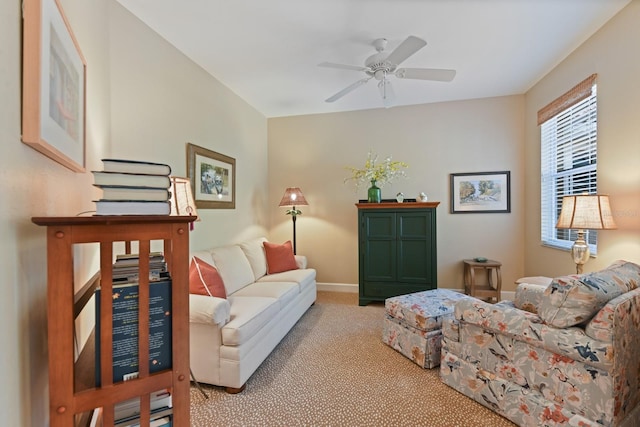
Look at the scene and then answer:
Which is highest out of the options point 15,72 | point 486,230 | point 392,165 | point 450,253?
point 392,165

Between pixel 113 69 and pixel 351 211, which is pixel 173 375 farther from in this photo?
pixel 351 211

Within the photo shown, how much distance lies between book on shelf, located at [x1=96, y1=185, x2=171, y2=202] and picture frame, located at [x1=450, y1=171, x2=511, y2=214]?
12.9 feet

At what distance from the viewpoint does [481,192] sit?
4027mm

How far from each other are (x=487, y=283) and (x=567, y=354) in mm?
2772

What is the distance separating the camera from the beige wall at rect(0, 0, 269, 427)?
765mm

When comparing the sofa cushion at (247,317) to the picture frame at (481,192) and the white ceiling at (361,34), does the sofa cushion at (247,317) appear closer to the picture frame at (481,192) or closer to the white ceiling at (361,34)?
the white ceiling at (361,34)

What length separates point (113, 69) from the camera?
208 cm

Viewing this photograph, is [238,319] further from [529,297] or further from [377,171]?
[377,171]

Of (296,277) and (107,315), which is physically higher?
(107,315)

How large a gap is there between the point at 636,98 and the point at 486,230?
2.18 metres

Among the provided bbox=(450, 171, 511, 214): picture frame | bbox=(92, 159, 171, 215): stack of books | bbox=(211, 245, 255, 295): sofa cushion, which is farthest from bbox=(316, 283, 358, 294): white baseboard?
bbox=(92, 159, 171, 215): stack of books

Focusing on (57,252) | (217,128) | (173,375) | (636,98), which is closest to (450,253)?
(636,98)

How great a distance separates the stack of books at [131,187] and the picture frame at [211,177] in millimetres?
1983

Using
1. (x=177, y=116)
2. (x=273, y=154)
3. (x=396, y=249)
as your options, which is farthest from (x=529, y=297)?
(x=273, y=154)
